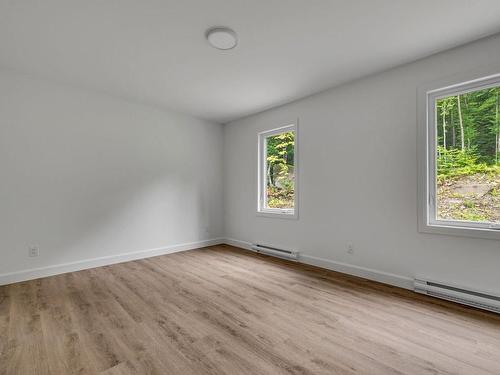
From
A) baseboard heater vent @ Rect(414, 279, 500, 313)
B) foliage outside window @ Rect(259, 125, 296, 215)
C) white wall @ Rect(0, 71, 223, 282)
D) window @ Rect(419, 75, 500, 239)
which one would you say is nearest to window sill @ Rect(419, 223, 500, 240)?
window @ Rect(419, 75, 500, 239)

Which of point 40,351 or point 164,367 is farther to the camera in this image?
point 40,351

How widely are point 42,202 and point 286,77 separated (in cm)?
353

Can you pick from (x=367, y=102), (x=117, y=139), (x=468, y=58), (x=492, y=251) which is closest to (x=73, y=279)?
(x=117, y=139)

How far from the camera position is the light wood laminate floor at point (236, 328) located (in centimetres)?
164

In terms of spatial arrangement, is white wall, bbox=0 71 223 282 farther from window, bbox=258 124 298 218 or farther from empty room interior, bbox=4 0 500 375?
window, bbox=258 124 298 218

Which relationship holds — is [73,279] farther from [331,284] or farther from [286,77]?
[286,77]

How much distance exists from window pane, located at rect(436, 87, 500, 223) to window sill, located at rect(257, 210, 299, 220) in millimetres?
1854

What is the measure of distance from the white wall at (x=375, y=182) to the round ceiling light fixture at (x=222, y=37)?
1.74 metres

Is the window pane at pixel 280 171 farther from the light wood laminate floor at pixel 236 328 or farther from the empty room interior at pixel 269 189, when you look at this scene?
the light wood laminate floor at pixel 236 328

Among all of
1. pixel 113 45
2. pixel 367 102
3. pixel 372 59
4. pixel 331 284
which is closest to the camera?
pixel 113 45

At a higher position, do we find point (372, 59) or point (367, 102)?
point (372, 59)

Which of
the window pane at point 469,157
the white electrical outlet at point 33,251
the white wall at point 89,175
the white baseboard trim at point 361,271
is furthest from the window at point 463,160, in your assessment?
the white electrical outlet at point 33,251

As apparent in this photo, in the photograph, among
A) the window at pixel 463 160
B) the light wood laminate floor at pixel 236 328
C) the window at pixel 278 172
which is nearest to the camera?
the light wood laminate floor at pixel 236 328

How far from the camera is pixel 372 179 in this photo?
315 cm
